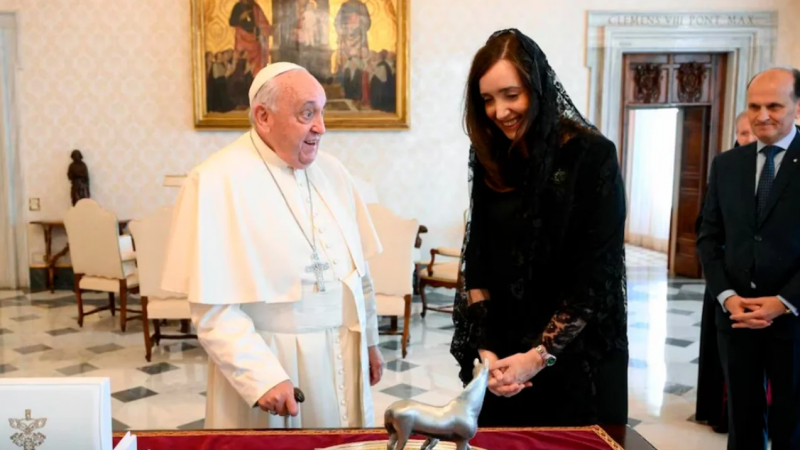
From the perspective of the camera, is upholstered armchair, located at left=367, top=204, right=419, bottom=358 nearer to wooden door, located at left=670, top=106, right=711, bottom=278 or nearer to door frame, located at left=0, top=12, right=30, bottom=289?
wooden door, located at left=670, top=106, right=711, bottom=278

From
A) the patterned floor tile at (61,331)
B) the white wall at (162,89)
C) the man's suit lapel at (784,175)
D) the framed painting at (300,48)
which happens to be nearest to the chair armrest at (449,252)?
the white wall at (162,89)

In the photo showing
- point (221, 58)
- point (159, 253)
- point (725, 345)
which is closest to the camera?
point (725, 345)

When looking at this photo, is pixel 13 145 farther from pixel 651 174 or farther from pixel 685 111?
pixel 651 174

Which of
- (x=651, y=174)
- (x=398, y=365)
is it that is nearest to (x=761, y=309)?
(x=398, y=365)

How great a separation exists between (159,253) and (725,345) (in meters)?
3.91

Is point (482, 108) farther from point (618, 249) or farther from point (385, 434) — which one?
point (385, 434)

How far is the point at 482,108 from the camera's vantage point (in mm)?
1984

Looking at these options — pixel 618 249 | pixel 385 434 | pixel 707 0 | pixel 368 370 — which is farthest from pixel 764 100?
pixel 707 0

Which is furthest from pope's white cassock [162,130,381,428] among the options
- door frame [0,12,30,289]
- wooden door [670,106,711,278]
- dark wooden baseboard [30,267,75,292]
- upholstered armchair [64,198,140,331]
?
wooden door [670,106,711,278]

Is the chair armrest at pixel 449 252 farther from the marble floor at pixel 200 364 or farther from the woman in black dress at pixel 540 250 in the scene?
the woman in black dress at pixel 540 250

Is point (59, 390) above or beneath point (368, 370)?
above

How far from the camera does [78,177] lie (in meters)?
8.23

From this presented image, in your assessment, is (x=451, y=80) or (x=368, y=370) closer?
(x=368, y=370)

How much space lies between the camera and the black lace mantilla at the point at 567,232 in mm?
1857
